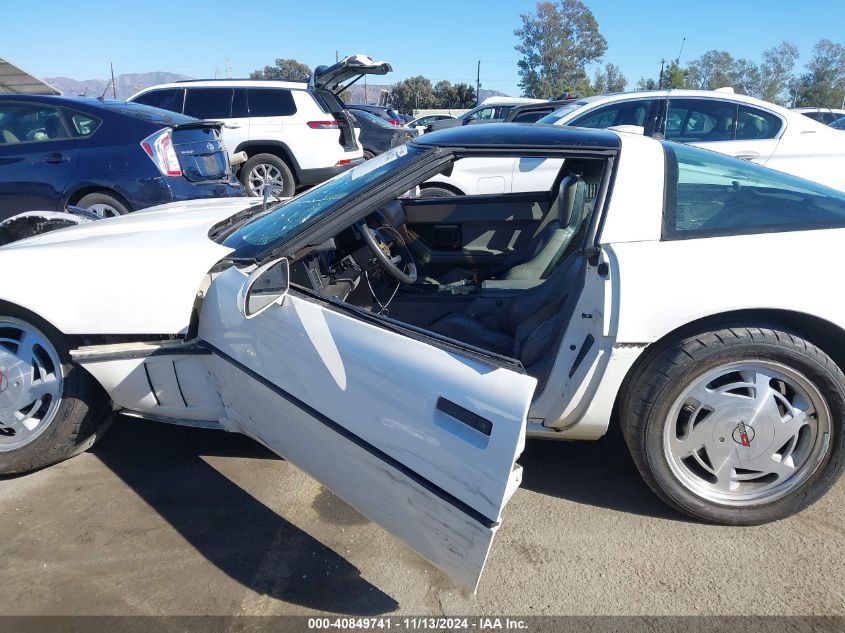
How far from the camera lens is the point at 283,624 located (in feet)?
6.45

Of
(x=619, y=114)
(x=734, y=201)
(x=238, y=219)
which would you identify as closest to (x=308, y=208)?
(x=238, y=219)

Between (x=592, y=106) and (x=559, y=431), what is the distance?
471 cm

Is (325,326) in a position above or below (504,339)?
above

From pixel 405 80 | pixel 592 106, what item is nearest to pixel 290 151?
pixel 592 106

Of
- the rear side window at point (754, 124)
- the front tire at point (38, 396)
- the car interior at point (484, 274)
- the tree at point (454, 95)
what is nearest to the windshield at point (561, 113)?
the rear side window at point (754, 124)

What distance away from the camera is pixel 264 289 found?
2025 millimetres

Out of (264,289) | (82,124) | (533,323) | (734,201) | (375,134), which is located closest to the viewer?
(264,289)

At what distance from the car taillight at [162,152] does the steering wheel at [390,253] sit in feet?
10.3

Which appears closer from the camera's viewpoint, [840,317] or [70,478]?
[840,317]

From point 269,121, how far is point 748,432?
8.13m

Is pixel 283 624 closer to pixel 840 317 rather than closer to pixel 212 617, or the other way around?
pixel 212 617

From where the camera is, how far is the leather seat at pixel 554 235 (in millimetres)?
2928

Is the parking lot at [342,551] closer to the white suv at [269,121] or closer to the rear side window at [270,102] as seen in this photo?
the white suv at [269,121]

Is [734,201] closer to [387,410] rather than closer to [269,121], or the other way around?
[387,410]
